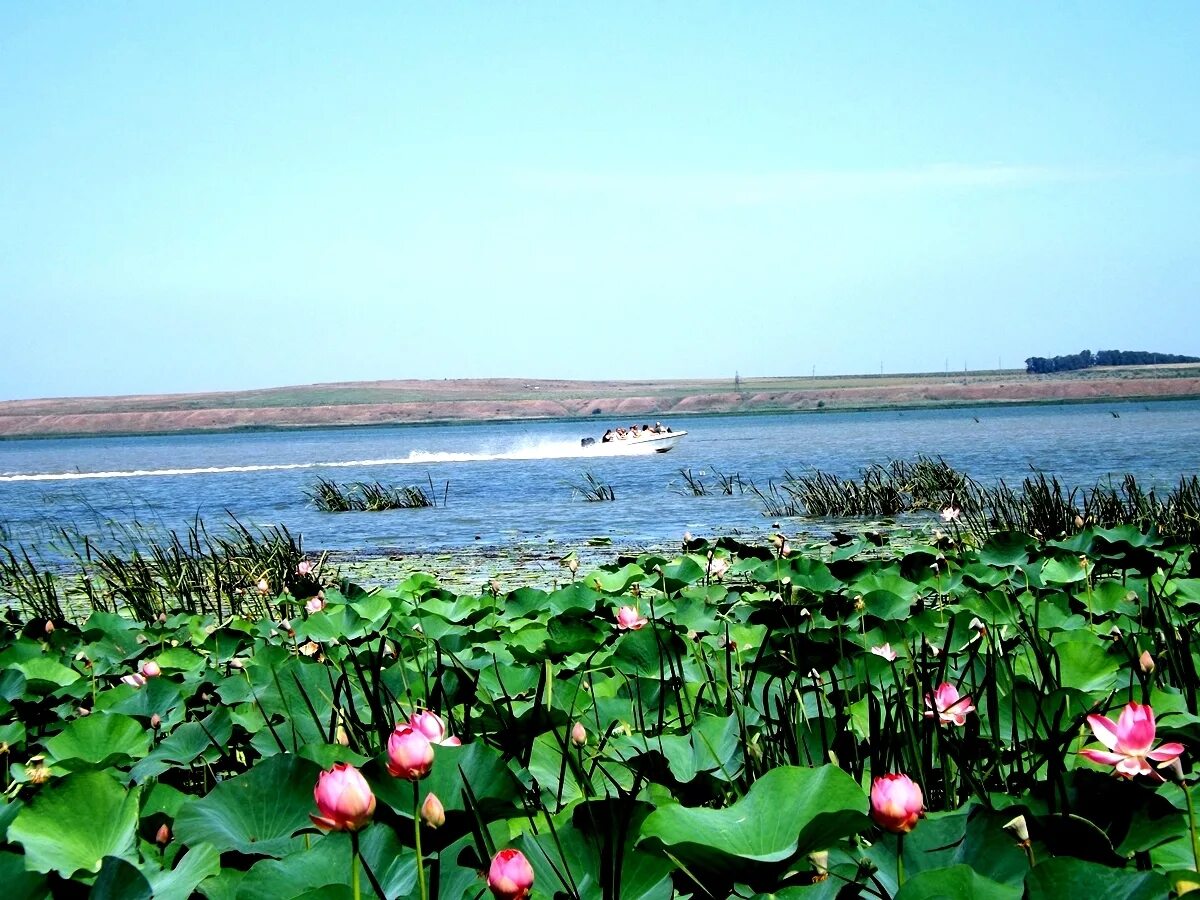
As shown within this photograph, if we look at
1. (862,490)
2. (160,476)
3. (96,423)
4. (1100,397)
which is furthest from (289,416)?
(862,490)

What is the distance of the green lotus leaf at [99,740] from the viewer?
274 cm

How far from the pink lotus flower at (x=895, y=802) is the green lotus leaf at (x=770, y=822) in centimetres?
15

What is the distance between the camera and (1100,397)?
442 ft

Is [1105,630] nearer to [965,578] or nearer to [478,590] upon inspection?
[965,578]

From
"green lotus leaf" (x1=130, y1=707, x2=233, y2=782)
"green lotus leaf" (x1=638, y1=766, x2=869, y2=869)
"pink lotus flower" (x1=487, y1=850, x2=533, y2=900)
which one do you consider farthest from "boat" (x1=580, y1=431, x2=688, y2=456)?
"pink lotus flower" (x1=487, y1=850, x2=533, y2=900)

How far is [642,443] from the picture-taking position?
153ft

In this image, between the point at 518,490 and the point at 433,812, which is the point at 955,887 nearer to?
the point at 433,812

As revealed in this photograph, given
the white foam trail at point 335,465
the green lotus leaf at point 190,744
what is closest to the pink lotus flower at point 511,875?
the green lotus leaf at point 190,744

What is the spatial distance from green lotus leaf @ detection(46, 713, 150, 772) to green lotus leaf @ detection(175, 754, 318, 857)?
0.90 metres

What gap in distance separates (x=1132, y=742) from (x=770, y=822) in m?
0.50

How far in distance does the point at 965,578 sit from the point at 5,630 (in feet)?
13.1

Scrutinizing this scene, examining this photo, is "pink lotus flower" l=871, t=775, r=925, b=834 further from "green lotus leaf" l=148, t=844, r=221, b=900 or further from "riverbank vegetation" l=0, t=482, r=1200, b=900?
"green lotus leaf" l=148, t=844, r=221, b=900

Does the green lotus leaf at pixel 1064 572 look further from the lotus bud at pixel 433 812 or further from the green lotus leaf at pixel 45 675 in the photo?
the lotus bud at pixel 433 812

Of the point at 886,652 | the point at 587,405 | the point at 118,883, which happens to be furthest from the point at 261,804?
A: the point at 587,405
